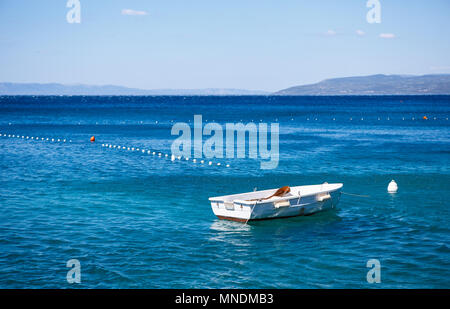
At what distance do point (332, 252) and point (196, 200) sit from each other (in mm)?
9799

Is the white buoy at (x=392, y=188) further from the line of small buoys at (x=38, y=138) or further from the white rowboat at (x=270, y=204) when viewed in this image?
the line of small buoys at (x=38, y=138)

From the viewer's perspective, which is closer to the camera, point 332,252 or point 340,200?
point 332,252

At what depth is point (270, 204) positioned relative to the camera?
22.3 m

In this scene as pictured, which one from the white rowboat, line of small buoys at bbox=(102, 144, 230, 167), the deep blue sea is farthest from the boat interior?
line of small buoys at bbox=(102, 144, 230, 167)

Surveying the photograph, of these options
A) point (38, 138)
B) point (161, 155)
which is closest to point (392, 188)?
point (161, 155)

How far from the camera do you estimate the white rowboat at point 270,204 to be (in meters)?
22.0

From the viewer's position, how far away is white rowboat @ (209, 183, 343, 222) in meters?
22.0

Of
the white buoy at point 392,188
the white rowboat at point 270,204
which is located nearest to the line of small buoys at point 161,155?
the white buoy at point 392,188

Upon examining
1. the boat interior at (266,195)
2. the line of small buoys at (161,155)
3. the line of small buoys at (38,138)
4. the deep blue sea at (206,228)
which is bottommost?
the deep blue sea at (206,228)

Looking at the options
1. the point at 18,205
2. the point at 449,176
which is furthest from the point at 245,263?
the point at 449,176

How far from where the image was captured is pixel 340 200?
88.0 feet

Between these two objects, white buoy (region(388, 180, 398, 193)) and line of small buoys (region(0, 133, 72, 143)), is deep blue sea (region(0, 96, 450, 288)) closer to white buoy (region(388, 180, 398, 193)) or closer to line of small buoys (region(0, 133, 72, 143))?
white buoy (region(388, 180, 398, 193))
